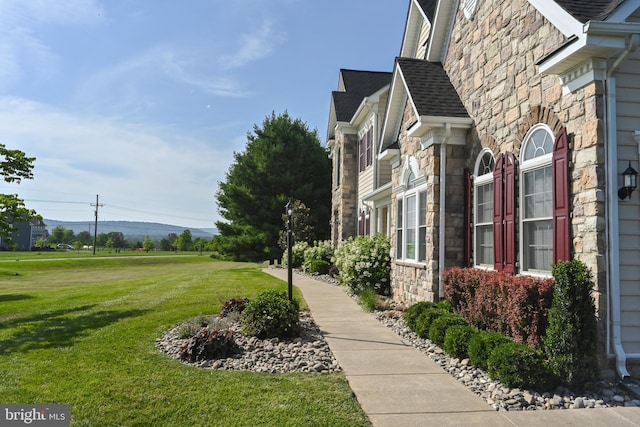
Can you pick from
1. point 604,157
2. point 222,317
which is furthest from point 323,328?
point 604,157

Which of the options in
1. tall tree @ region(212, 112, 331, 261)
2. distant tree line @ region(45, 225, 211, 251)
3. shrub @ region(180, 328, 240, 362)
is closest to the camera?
shrub @ region(180, 328, 240, 362)

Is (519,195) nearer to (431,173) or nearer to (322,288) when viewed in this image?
(431,173)

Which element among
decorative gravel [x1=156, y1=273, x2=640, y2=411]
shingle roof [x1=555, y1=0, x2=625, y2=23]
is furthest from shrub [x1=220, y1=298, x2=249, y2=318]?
shingle roof [x1=555, y1=0, x2=625, y2=23]

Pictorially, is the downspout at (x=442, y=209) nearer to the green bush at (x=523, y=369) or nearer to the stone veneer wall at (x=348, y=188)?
the green bush at (x=523, y=369)

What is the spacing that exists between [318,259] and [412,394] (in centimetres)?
1496

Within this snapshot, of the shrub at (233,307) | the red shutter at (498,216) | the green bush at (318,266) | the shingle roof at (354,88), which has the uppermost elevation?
the shingle roof at (354,88)

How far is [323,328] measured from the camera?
8508 millimetres

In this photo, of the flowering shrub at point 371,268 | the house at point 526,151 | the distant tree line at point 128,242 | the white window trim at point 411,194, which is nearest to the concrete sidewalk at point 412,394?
the house at point 526,151

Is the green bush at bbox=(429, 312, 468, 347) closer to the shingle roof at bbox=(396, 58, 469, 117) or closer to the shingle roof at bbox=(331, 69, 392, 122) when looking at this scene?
the shingle roof at bbox=(396, 58, 469, 117)

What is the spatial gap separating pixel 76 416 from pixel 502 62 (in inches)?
299

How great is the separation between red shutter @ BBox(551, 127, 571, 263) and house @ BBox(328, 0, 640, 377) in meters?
0.01

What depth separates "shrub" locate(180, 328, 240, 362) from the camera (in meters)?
6.26

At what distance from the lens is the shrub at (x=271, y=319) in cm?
742

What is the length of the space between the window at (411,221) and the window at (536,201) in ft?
9.55
